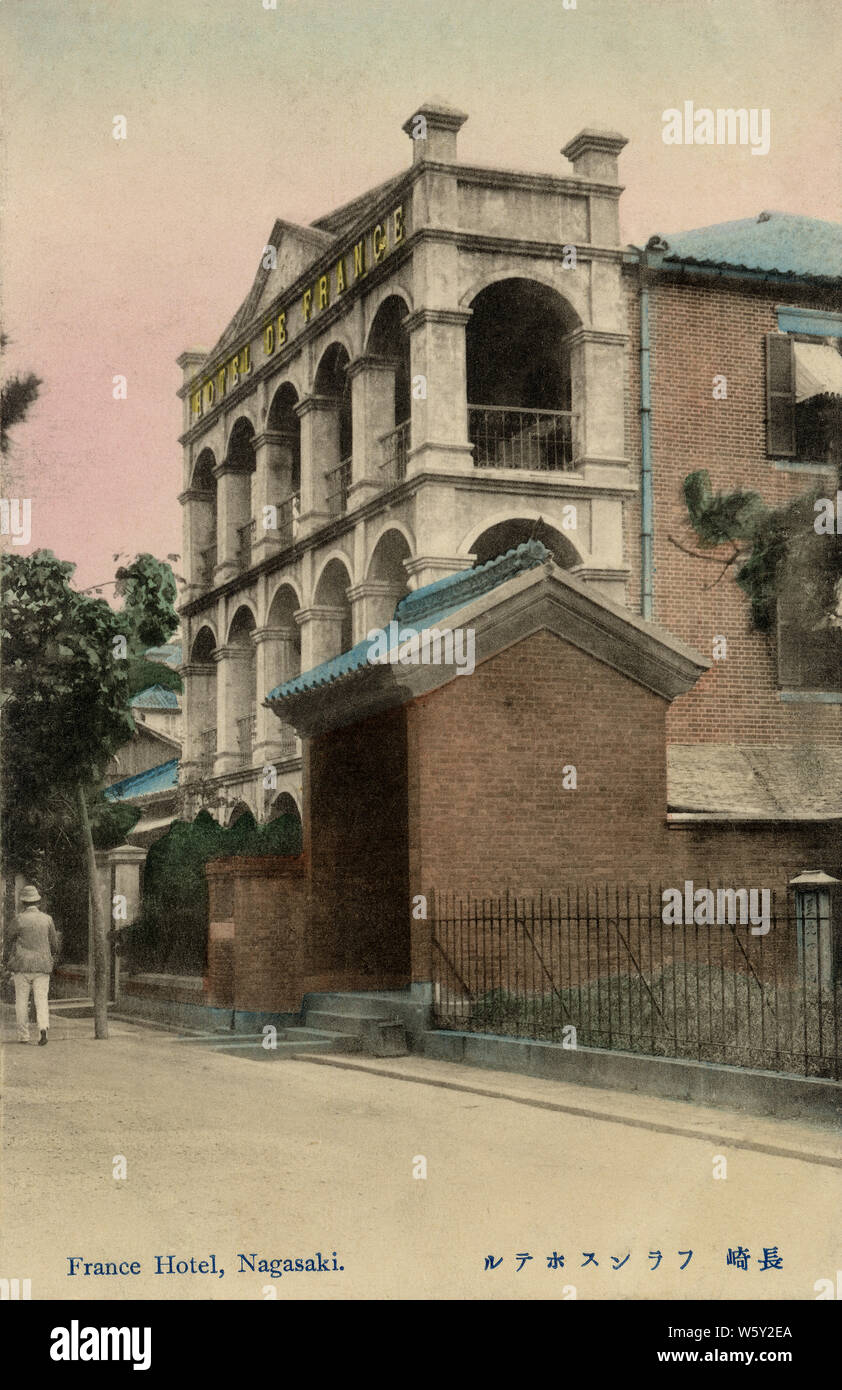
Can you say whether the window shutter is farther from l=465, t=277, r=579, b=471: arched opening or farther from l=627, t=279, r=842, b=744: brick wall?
l=465, t=277, r=579, b=471: arched opening

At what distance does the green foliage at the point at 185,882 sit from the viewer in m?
20.2

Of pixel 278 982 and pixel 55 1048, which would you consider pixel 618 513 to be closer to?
pixel 278 982

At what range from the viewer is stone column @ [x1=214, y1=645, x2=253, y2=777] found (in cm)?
3048

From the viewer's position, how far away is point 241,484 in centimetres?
3181

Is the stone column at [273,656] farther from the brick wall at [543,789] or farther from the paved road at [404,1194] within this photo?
the paved road at [404,1194]

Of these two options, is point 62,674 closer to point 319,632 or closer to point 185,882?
point 185,882

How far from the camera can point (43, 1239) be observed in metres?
7.01

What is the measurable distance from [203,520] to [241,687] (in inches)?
165

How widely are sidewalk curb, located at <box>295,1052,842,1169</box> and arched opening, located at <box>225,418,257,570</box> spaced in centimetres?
1835

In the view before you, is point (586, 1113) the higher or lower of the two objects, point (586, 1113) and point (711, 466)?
the lower

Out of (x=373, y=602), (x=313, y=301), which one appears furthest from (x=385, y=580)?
(x=313, y=301)

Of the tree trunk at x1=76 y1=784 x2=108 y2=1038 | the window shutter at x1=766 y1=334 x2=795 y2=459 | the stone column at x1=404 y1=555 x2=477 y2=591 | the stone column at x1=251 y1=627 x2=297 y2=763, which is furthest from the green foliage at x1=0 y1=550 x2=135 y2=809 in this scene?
the stone column at x1=251 y1=627 x2=297 y2=763

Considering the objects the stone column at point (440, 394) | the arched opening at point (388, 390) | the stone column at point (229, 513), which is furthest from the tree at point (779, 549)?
the stone column at point (229, 513)

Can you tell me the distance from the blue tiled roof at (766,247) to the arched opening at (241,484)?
10.4 m
